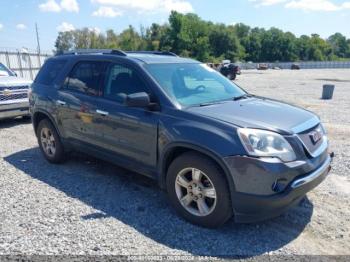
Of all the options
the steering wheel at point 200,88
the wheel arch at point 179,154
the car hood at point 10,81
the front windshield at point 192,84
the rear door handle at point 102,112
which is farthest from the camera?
the car hood at point 10,81

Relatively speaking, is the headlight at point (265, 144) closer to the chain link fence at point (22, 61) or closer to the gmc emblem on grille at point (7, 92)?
the gmc emblem on grille at point (7, 92)

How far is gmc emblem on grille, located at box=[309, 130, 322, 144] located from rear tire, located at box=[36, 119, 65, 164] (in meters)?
3.87

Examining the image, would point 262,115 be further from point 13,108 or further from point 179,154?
point 13,108

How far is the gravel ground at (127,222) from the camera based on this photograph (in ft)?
11.0

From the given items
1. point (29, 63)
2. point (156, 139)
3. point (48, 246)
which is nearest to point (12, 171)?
point (48, 246)

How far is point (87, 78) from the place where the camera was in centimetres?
500

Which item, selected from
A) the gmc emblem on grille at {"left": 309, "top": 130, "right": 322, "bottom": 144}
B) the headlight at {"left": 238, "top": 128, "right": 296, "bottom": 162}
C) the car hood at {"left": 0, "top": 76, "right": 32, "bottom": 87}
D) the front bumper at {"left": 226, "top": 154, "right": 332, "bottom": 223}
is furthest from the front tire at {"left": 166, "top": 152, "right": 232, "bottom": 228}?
the car hood at {"left": 0, "top": 76, "right": 32, "bottom": 87}

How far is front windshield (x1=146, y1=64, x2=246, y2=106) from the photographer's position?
13.5 feet

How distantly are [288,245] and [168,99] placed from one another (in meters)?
1.99

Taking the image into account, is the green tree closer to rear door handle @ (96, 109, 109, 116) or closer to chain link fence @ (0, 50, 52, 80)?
chain link fence @ (0, 50, 52, 80)

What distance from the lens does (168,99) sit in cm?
393

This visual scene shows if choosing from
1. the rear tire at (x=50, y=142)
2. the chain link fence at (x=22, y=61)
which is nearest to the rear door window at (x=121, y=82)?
the rear tire at (x=50, y=142)

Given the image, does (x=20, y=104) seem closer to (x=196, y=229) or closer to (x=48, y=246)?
(x=48, y=246)

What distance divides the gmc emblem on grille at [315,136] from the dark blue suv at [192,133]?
0.01m
